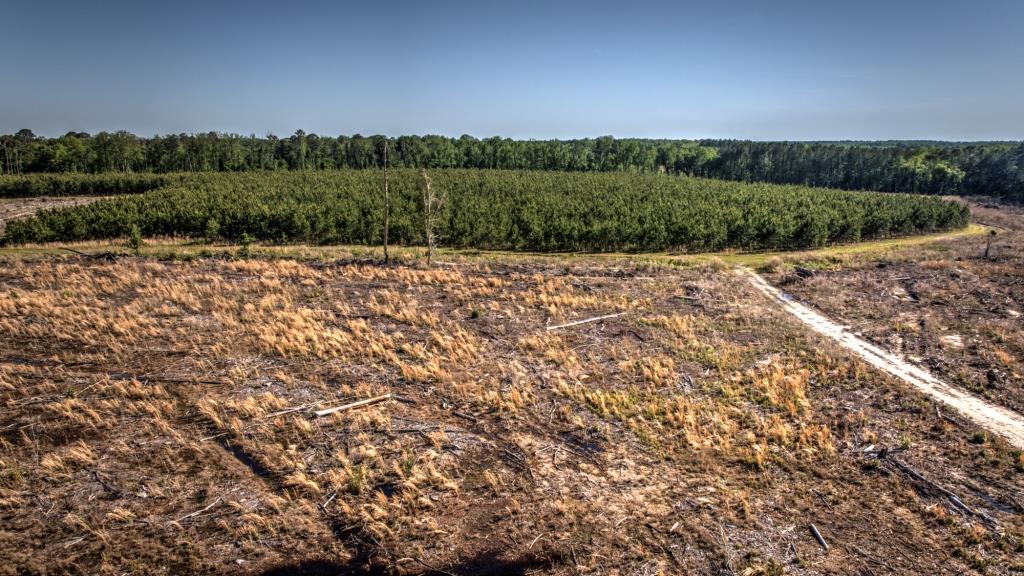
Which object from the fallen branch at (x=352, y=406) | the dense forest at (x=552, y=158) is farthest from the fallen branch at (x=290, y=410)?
the dense forest at (x=552, y=158)

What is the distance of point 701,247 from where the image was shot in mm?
49438

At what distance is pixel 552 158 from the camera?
151 meters

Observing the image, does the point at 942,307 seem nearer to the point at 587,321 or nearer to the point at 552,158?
the point at 587,321

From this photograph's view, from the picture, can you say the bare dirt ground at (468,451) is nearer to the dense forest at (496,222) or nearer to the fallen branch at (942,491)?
the fallen branch at (942,491)

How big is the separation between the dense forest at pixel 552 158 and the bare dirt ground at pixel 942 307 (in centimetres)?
8151

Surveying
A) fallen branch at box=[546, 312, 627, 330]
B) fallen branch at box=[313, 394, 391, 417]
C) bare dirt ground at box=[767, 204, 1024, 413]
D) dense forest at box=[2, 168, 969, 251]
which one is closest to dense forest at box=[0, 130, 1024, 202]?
dense forest at box=[2, 168, 969, 251]

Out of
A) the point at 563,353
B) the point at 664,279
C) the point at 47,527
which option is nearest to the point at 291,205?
the point at 664,279

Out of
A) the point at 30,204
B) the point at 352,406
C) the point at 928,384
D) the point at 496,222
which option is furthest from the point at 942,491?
the point at 30,204

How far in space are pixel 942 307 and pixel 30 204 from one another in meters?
109

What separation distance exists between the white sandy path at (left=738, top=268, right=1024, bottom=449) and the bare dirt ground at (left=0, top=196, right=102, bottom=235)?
82.0 meters

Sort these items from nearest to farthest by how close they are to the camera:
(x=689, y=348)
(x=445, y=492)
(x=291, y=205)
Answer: (x=445, y=492), (x=689, y=348), (x=291, y=205)

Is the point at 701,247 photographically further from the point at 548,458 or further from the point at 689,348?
the point at 548,458

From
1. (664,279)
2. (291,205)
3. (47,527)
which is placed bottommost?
(47,527)

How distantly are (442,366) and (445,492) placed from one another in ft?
24.0
